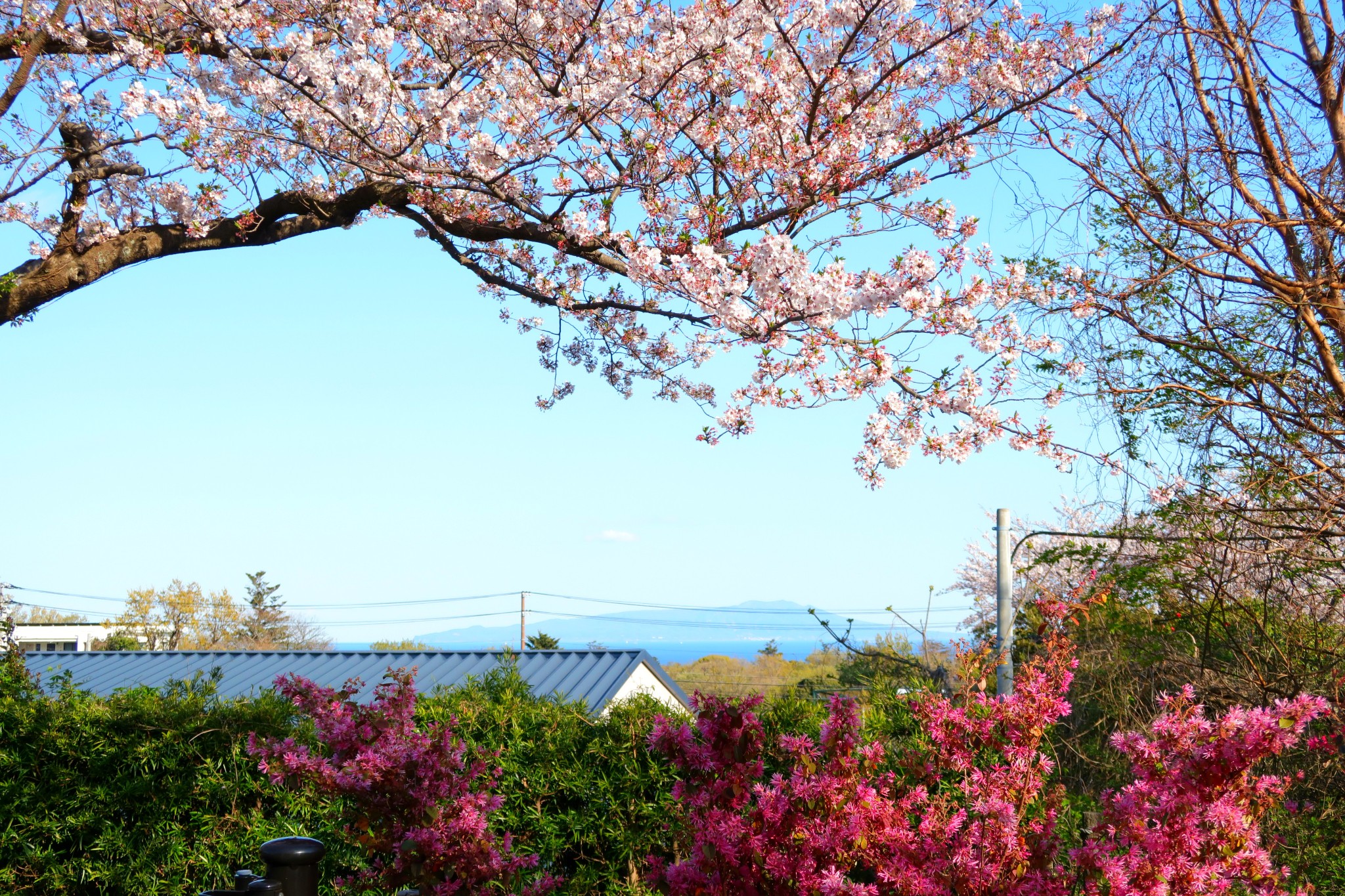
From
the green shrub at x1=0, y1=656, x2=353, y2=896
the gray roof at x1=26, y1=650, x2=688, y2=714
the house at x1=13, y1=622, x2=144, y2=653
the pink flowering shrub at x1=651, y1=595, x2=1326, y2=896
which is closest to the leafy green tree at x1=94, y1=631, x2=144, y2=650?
the house at x1=13, y1=622, x2=144, y2=653

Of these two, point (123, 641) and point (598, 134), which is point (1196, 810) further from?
point (123, 641)

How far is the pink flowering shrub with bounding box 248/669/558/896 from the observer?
8.51 ft

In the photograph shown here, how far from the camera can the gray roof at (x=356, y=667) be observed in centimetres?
847

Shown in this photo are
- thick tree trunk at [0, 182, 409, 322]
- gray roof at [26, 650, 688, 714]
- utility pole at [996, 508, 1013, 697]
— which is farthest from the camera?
utility pole at [996, 508, 1013, 697]

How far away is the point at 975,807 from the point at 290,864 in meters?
1.71

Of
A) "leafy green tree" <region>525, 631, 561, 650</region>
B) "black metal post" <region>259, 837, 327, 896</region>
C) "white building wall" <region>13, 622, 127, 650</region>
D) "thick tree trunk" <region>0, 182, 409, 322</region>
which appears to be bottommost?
"white building wall" <region>13, 622, 127, 650</region>

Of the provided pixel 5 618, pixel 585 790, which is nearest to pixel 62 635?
pixel 5 618

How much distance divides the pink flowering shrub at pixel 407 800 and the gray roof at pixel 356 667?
4.55m

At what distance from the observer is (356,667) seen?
10625mm

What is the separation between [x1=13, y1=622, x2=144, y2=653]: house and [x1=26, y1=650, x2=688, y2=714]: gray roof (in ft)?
83.5

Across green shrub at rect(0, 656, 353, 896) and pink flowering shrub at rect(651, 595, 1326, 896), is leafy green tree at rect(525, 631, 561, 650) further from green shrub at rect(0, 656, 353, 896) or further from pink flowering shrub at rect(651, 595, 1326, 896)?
pink flowering shrub at rect(651, 595, 1326, 896)

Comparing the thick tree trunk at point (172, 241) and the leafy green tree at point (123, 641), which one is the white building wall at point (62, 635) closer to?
the leafy green tree at point (123, 641)

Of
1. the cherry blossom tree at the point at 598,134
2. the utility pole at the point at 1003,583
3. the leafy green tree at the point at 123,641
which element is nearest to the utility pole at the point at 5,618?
the cherry blossom tree at the point at 598,134

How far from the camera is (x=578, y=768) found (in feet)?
13.1
